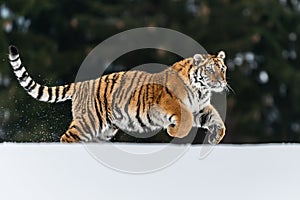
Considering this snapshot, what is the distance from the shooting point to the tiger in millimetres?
1816

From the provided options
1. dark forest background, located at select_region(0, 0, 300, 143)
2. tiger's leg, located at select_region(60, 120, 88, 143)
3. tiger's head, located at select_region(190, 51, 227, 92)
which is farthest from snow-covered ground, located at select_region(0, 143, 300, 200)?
dark forest background, located at select_region(0, 0, 300, 143)

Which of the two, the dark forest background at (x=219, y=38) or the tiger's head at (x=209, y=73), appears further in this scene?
the dark forest background at (x=219, y=38)

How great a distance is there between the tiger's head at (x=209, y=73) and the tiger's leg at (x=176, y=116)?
84 mm

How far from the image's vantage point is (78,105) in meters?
1.90

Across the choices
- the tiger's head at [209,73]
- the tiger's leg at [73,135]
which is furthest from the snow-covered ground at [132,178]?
the tiger's head at [209,73]

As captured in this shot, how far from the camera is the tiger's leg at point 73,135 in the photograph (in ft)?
6.09

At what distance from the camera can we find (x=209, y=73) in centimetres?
184

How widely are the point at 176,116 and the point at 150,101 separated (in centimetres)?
8

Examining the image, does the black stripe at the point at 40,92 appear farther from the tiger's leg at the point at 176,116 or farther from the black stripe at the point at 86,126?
the tiger's leg at the point at 176,116

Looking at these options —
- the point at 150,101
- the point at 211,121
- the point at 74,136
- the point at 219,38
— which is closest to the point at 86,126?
the point at 74,136

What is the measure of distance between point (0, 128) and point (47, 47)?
438cm

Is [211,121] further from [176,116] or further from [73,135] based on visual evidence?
[73,135]

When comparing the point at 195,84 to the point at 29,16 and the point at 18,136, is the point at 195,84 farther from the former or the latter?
the point at 29,16

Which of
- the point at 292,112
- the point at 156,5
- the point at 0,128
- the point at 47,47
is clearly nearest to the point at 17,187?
the point at 0,128
